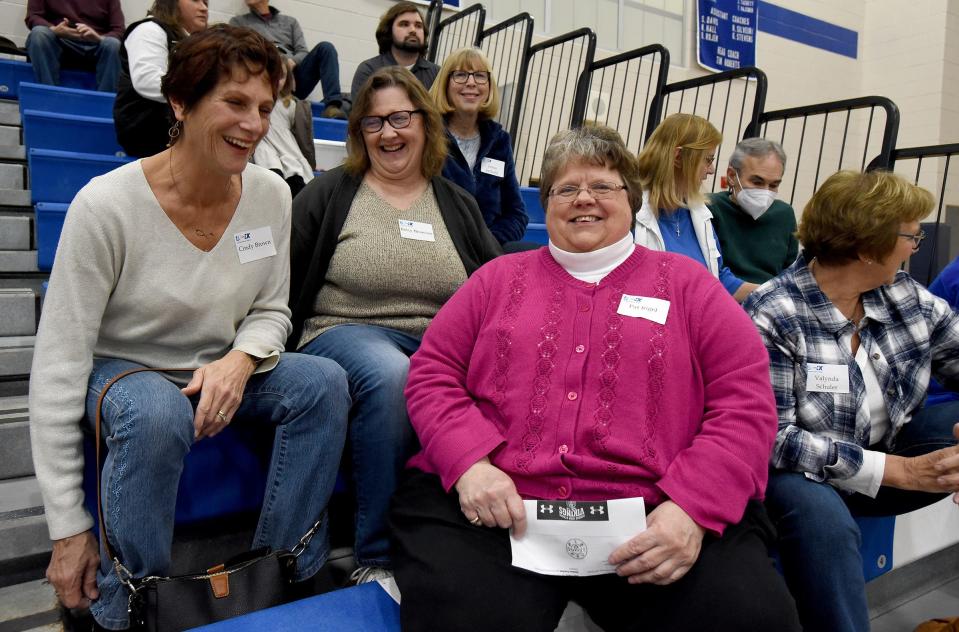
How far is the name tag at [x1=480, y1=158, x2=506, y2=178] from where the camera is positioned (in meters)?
2.54

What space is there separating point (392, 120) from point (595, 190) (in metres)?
0.66

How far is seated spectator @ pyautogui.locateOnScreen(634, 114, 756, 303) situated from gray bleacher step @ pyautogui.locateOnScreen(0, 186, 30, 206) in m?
2.25

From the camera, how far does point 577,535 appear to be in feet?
3.37

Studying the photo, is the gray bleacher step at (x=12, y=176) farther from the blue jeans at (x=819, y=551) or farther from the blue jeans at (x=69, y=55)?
the blue jeans at (x=819, y=551)

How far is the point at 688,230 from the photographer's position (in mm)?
2377

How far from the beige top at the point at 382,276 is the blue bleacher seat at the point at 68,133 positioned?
5.46 ft

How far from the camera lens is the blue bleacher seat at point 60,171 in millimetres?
2316

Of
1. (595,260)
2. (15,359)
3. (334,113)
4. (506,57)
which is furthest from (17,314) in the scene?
(506,57)

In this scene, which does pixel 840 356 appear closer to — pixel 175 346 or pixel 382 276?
pixel 382 276

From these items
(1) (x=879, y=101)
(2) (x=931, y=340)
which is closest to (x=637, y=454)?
(2) (x=931, y=340)

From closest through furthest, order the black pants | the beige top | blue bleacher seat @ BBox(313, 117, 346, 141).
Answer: the black pants, the beige top, blue bleacher seat @ BBox(313, 117, 346, 141)

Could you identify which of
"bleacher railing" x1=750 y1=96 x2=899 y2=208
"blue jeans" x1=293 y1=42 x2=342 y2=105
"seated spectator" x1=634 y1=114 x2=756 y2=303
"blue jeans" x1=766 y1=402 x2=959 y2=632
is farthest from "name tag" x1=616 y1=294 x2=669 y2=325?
"bleacher railing" x1=750 y1=96 x2=899 y2=208

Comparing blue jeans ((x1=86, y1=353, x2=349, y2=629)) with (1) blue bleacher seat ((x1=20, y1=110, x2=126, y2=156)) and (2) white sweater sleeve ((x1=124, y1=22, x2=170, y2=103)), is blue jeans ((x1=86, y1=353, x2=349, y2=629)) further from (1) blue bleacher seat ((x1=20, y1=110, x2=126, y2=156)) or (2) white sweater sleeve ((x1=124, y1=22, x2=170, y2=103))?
(1) blue bleacher seat ((x1=20, y1=110, x2=126, y2=156))

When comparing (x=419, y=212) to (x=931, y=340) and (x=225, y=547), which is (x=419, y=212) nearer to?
(x=225, y=547)
